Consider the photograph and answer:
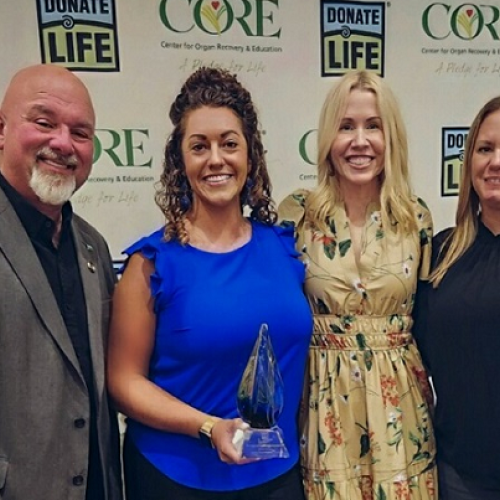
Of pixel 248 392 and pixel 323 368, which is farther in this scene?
pixel 323 368

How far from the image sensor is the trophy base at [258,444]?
3.26ft

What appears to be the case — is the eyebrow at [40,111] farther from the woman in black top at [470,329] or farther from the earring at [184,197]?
the woman in black top at [470,329]

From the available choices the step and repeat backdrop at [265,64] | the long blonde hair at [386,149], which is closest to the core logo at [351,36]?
the step and repeat backdrop at [265,64]

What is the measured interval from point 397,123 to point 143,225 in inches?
40.6

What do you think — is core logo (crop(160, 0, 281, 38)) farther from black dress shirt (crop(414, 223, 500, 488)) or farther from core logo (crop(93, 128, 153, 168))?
black dress shirt (crop(414, 223, 500, 488))

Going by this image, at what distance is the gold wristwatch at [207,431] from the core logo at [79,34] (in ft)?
4.38

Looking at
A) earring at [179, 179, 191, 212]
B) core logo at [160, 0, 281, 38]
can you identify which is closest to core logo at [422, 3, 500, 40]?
core logo at [160, 0, 281, 38]

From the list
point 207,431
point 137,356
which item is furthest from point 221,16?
point 207,431

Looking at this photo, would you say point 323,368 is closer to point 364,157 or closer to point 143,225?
point 364,157

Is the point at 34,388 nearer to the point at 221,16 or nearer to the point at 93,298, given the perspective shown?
the point at 93,298

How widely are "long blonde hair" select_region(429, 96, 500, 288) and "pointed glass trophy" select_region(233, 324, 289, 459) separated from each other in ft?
1.71

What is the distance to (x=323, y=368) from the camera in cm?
128

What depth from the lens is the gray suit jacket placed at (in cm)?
97

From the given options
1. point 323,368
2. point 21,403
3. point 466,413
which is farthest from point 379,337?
point 21,403
